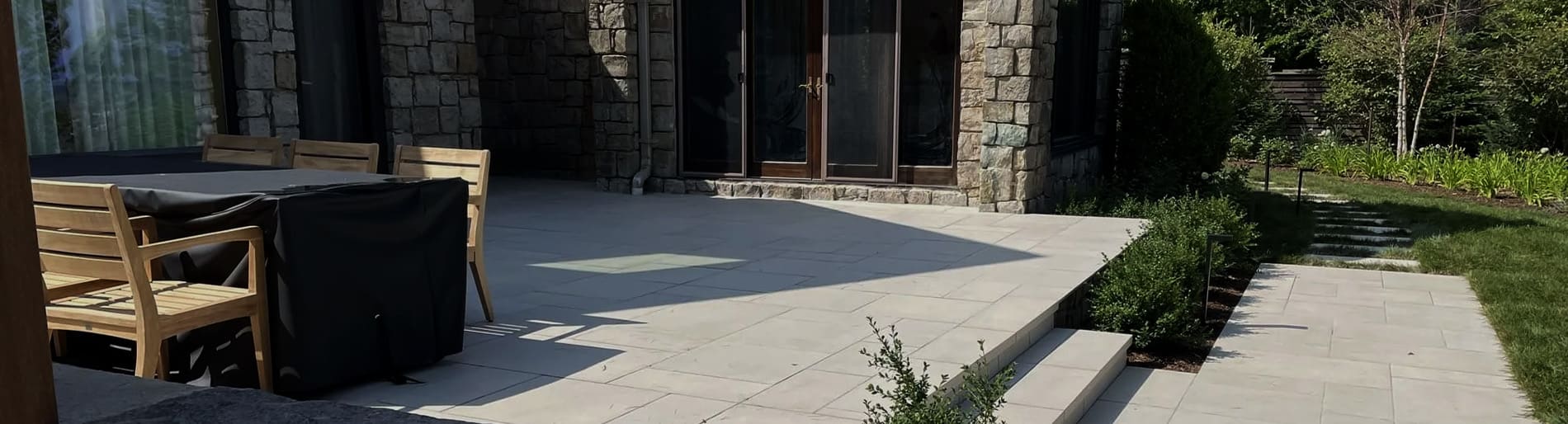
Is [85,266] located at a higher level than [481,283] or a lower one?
higher

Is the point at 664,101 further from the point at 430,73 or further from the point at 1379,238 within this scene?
the point at 1379,238

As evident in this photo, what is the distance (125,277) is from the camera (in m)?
3.21

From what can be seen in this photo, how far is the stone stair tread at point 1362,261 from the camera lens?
724cm

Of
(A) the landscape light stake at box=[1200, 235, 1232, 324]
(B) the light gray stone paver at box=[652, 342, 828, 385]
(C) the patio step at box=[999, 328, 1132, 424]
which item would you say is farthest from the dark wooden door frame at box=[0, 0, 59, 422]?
(A) the landscape light stake at box=[1200, 235, 1232, 324]

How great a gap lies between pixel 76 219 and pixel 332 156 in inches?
74.1

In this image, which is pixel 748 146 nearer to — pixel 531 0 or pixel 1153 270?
pixel 531 0

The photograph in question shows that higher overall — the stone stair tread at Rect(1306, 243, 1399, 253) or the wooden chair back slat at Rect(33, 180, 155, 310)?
the wooden chair back slat at Rect(33, 180, 155, 310)

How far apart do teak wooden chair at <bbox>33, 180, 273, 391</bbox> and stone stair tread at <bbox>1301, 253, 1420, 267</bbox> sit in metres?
6.52

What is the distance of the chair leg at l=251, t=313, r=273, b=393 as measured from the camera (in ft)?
11.0

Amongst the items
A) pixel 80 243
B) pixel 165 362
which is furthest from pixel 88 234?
pixel 165 362

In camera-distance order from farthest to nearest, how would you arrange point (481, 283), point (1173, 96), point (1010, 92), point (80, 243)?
1. point (1173, 96)
2. point (1010, 92)
3. point (481, 283)
4. point (80, 243)

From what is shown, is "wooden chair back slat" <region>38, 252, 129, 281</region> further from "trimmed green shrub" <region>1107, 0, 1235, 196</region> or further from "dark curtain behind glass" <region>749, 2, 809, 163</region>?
"trimmed green shrub" <region>1107, 0, 1235, 196</region>

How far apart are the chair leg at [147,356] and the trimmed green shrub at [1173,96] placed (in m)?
7.61

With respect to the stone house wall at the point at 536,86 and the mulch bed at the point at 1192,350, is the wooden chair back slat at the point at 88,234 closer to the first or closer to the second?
the mulch bed at the point at 1192,350
